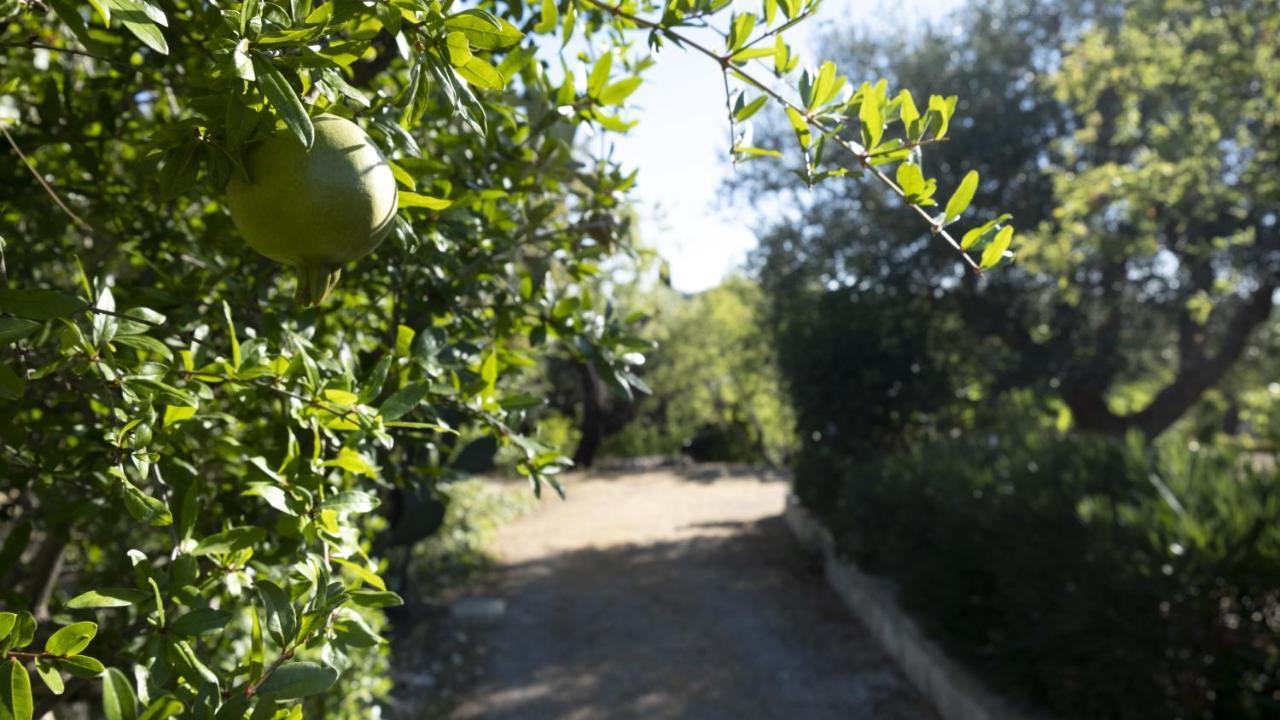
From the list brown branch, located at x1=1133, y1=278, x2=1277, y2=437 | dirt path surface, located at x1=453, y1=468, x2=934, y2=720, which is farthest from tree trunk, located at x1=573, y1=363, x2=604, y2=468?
brown branch, located at x1=1133, y1=278, x2=1277, y2=437

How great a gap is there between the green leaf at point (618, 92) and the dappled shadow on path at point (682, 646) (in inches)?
175

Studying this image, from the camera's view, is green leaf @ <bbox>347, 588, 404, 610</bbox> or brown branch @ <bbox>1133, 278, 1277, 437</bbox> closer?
green leaf @ <bbox>347, 588, 404, 610</bbox>

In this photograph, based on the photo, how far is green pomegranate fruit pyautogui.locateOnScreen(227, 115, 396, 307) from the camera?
98 cm

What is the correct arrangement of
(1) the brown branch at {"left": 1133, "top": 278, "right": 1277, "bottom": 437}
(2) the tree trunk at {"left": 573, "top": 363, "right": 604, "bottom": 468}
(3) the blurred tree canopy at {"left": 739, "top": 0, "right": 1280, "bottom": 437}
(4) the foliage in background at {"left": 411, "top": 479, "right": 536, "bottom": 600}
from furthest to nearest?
(2) the tree trunk at {"left": 573, "top": 363, "right": 604, "bottom": 468} → (1) the brown branch at {"left": 1133, "top": 278, "right": 1277, "bottom": 437} → (3) the blurred tree canopy at {"left": 739, "top": 0, "right": 1280, "bottom": 437} → (4) the foliage in background at {"left": 411, "top": 479, "right": 536, "bottom": 600}

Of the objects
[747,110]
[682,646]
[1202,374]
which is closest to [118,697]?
[747,110]

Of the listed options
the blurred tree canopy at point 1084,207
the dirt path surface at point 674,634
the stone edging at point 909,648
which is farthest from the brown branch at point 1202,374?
the stone edging at point 909,648

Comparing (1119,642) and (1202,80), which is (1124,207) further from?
→ (1119,642)

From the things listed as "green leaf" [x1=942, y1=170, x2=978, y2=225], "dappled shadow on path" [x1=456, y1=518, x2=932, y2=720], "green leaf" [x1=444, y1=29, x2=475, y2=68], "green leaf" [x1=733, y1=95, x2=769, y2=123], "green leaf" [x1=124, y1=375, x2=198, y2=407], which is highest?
"green leaf" [x1=444, y1=29, x2=475, y2=68]

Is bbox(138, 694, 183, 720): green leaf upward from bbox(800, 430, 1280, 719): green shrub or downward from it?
Result: upward

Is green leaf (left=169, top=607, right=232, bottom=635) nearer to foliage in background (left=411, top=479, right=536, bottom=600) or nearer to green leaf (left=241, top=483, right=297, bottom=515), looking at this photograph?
green leaf (left=241, top=483, right=297, bottom=515)

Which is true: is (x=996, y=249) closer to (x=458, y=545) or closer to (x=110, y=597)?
(x=110, y=597)

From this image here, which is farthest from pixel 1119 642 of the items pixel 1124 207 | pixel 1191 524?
pixel 1124 207

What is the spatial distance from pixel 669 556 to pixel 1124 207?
6.50m

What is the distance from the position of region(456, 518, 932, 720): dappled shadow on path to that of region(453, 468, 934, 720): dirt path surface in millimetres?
13
